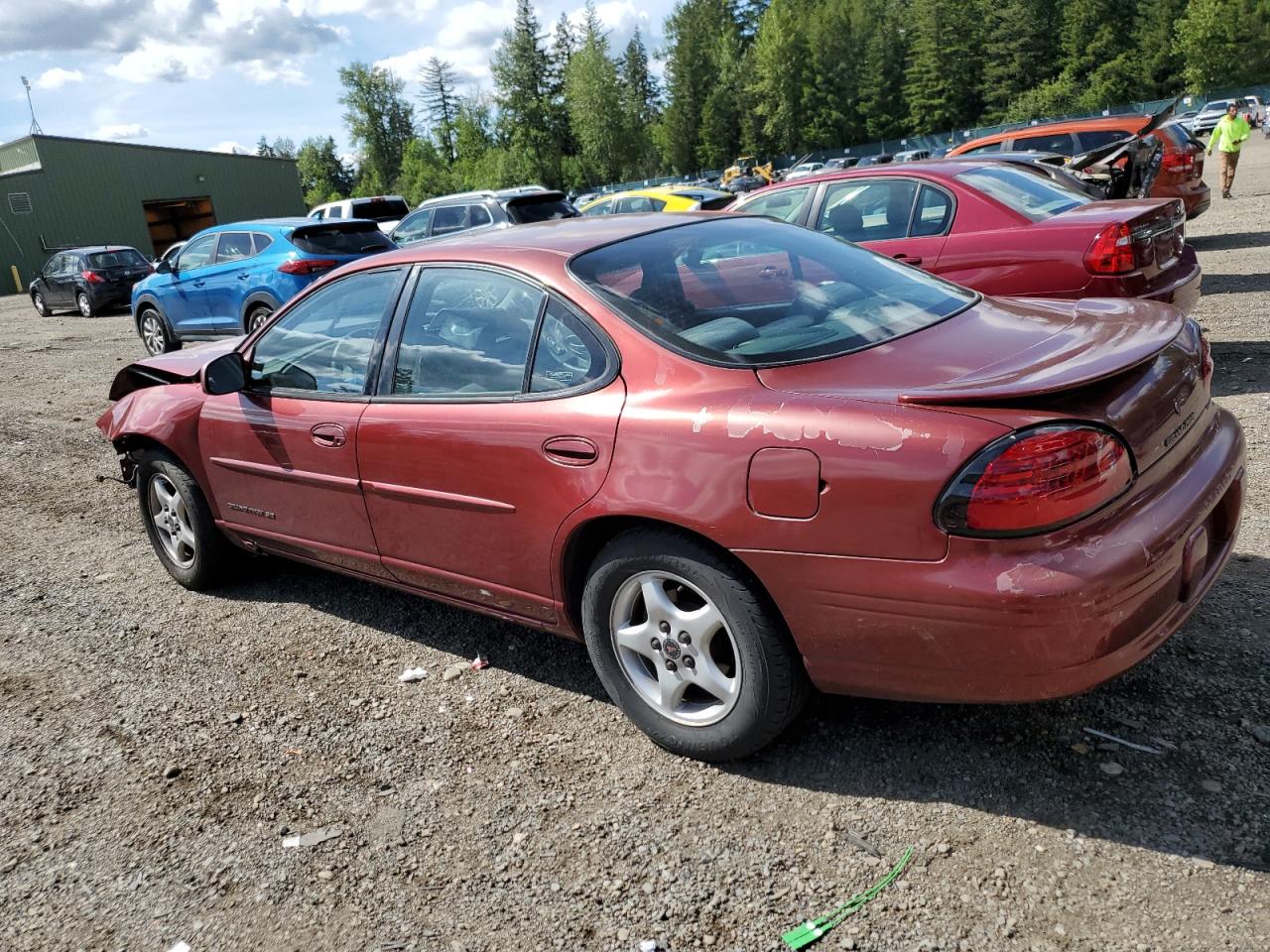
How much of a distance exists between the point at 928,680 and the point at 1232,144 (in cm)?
1869

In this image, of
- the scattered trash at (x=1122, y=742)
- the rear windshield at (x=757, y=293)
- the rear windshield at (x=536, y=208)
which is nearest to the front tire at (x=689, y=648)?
the rear windshield at (x=757, y=293)

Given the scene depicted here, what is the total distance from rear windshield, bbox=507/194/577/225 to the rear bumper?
12169mm

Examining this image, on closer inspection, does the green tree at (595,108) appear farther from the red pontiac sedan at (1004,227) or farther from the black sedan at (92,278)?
the red pontiac sedan at (1004,227)

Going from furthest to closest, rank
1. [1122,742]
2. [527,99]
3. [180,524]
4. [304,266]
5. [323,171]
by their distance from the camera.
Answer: [323,171] < [527,99] < [304,266] < [180,524] < [1122,742]

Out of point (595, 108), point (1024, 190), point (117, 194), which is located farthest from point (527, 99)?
point (1024, 190)

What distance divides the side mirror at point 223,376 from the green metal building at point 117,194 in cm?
3709

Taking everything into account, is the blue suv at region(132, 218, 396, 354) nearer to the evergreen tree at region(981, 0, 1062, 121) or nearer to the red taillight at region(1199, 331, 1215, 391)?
the red taillight at region(1199, 331, 1215, 391)

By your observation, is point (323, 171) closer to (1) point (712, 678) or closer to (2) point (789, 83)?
(2) point (789, 83)

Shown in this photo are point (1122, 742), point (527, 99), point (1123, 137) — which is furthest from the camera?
point (527, 99)

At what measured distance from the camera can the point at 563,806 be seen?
2.85 meters

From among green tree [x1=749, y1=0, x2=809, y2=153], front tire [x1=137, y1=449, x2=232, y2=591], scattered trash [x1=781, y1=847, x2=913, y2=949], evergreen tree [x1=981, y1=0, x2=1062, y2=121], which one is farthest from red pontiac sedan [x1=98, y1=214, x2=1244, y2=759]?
green tree [x1=749, y1=0, x2=809, y2=153]

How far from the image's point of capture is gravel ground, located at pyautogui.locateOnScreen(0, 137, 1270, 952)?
7.67 feet

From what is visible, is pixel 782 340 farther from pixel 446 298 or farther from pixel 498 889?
pixel 498 889

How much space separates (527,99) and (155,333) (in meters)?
78.2
